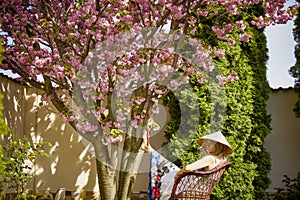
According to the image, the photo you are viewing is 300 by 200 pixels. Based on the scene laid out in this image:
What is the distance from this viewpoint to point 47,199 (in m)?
6.82

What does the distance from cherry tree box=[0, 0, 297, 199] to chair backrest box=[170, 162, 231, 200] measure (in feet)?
4.30

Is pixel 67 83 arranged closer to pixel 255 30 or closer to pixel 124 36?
pixel 124 36

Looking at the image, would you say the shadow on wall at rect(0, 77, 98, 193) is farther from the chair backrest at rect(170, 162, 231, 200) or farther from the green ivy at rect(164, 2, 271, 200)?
the chair backrest at rect(170, 162, 231, 200)

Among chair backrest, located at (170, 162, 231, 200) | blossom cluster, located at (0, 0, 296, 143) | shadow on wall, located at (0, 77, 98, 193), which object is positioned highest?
blossom cluster, located at (0, 0, 296, 143)

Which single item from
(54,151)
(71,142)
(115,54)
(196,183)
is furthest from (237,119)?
(54,151)

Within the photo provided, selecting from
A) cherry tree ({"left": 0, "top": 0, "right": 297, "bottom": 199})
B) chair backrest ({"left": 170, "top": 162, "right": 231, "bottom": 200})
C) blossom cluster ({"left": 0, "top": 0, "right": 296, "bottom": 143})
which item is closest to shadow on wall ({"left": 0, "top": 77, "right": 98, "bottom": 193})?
cherry tree ({"left": 0, "top": 0, "right": 297, "bottom": 199})

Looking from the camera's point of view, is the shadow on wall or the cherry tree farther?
the shadow on wall

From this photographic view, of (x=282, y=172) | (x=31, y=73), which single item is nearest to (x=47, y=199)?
(x=31, y=73)

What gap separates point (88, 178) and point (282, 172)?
9.33 feet

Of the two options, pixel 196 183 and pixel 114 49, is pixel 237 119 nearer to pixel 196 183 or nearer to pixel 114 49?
pixel 114 49

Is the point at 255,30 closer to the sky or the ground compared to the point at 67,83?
closer to the sky

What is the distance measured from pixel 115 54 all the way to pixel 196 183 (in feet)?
6.34

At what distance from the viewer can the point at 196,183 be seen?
4.21 meters

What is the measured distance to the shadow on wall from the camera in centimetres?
726
